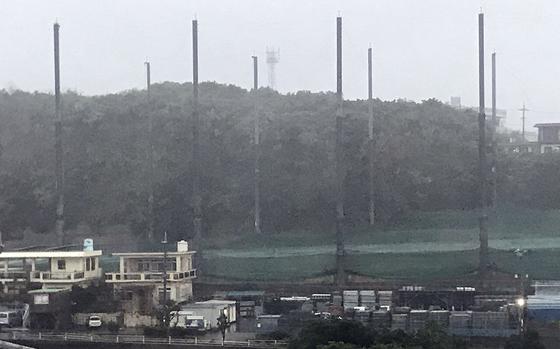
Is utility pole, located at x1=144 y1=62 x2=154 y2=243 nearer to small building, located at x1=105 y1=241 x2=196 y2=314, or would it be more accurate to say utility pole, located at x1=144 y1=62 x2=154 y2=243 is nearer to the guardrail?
small building, located at x1=105 y1=241 x2=196 y2=314

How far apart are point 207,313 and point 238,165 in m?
4.51

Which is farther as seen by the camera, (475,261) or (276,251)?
(276,251)

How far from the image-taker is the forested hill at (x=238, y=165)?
11.1 m

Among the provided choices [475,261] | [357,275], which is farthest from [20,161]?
[475,261]

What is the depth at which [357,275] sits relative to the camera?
9164 millimetres

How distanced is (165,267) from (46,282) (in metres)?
1.05

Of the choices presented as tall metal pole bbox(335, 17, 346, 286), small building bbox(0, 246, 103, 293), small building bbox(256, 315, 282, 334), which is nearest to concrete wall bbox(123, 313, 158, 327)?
small building bbox(0, 246, 103, 293)

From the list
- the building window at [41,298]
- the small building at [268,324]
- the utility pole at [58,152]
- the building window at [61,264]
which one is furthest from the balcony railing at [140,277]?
the utility pole at [58,152]

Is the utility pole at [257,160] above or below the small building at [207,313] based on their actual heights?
above

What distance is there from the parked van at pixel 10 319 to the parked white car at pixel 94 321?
592 mm

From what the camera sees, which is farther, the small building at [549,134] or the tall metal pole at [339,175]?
the small building at [549,134]

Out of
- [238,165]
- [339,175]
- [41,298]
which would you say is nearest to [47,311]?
[41,298]

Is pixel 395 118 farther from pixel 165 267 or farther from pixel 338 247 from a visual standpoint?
pixel 165 267

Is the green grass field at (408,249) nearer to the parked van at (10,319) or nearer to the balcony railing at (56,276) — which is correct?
the balcony railing at (56,276)
